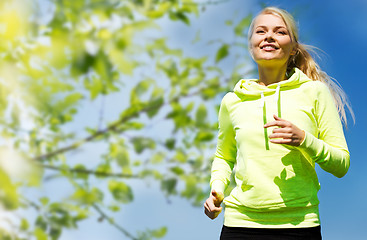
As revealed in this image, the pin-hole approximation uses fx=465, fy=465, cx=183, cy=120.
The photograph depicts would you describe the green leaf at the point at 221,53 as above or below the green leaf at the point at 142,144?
above

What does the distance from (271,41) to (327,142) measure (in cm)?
38

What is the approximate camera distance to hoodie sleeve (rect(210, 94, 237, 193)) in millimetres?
1639

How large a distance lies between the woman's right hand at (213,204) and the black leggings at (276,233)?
0.12 meters

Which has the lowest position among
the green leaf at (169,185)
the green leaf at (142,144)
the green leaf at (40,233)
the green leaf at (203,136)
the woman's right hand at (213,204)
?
the green leaf at (40,233)

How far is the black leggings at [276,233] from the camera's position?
57.4 inches

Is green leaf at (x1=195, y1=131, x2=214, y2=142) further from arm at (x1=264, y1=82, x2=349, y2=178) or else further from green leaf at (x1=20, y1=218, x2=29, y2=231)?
green leaf at (x1=20, y1=218, x2=29, y2=231)

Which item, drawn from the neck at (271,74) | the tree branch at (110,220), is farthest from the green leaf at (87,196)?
the neck at (271,74)

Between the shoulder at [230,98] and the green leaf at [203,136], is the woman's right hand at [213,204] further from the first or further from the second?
the shoulder at [230,98]

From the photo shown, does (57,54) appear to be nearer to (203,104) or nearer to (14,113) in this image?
(14,113)

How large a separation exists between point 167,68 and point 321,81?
0.62m

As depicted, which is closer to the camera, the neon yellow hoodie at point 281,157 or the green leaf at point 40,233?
the green leaf at point 40,233

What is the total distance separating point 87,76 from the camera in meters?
1.27

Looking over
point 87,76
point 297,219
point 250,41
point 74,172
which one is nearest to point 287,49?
point 250,41

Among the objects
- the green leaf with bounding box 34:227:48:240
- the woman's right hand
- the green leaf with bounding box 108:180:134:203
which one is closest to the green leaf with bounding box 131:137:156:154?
the green leaf with bounding box 108:180:134:203
